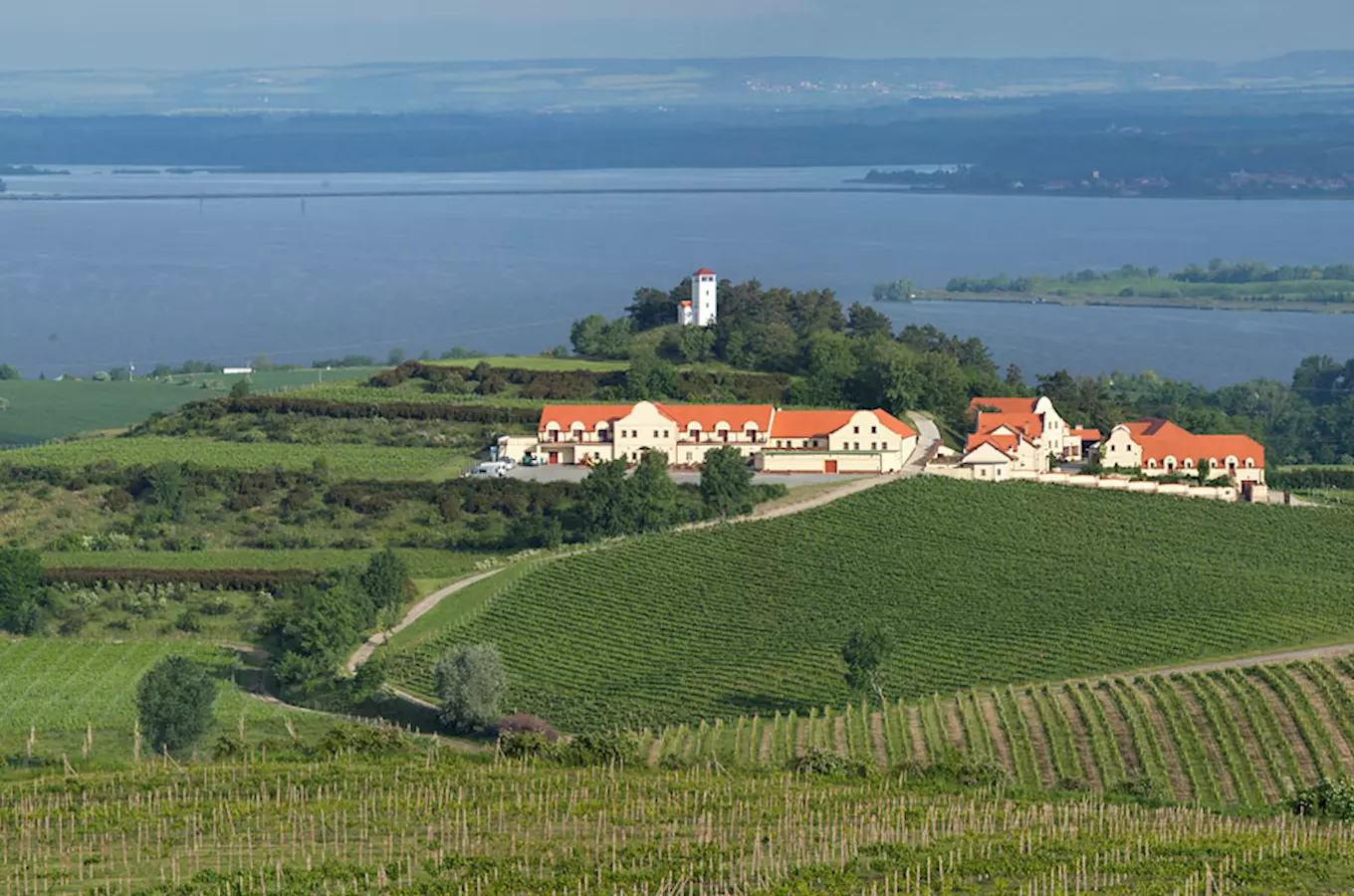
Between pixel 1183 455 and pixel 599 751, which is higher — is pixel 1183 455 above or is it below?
above

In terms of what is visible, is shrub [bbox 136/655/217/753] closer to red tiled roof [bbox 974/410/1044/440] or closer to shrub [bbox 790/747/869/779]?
shrub [bbox 790/747/869/779]

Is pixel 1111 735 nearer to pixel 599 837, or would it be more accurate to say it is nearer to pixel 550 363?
pixel 599 837

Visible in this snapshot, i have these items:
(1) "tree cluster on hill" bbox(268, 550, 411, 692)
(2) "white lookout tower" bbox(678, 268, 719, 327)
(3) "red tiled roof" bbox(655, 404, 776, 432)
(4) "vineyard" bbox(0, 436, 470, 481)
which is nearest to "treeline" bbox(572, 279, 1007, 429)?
(2) "white lookout tower" bbox(678, 268, 719, 327)

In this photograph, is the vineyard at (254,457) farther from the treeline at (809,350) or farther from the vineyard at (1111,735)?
the vineyard at (1111,735)

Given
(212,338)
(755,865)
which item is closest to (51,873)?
(755,865)

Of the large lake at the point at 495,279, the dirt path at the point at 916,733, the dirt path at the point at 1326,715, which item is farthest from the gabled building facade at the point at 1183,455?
the large lake at the point at 495,279

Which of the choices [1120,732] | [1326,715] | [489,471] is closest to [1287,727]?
[1326,715]

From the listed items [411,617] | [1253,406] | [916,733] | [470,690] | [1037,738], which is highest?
[1253,406]
